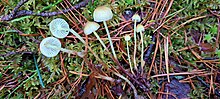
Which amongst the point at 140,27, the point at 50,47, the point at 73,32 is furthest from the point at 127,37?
the point at 50,47

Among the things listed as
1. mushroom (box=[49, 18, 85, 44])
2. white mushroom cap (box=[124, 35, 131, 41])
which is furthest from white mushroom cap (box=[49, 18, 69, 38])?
white mushroom cap (box=[124, 35, 131, 41])

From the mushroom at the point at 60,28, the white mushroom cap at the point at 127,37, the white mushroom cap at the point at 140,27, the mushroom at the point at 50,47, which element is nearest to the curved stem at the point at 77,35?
the mushroom at the point at 60,28

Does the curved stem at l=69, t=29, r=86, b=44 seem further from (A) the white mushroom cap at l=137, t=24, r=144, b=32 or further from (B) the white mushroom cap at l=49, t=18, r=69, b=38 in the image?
(A) the white mushroom cap at l=137, t=24, r=144, b=32

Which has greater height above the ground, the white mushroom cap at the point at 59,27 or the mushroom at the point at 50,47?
the white mushroom cap at the point at 59,27

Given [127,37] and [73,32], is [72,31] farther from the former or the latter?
[127,37]

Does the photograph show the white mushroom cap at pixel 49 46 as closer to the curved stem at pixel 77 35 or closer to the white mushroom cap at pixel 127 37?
the curved stem at pixel 77 35

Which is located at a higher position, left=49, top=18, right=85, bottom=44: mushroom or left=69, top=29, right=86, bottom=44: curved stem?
left=49, top=18, right=85, bottom=44: mushroom
